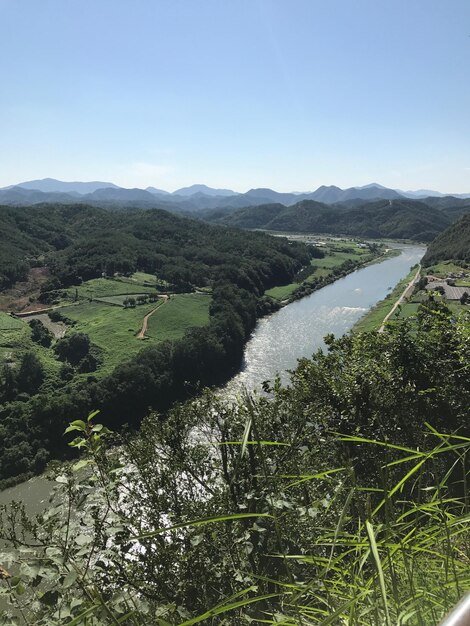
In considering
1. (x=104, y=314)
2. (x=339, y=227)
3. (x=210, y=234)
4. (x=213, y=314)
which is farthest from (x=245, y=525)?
(x=339, y=227)

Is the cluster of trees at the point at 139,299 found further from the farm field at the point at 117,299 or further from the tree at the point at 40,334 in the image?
the tree at the point at 40,334

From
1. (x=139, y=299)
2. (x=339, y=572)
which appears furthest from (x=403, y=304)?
(x=339, y=572)

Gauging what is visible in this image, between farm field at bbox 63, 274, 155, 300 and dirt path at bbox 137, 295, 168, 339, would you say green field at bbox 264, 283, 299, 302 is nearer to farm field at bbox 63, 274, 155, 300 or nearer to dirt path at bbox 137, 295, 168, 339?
dirt path at bbox 137, 295, 168, 339

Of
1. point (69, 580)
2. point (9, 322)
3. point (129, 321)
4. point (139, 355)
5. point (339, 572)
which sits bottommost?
point (139, 355)

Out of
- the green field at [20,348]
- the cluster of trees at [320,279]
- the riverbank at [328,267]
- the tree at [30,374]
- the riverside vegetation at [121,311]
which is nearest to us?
the riverside vegetation at [121,311]

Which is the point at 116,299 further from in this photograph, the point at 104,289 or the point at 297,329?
the point at 297,329

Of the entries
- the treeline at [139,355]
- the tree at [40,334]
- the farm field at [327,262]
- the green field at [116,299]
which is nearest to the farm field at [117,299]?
the green field at [116,299]
